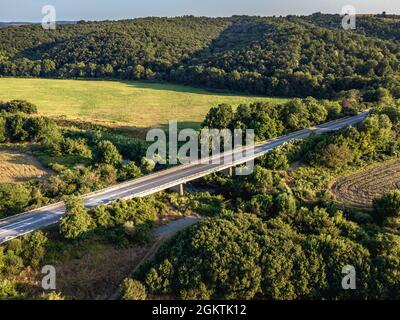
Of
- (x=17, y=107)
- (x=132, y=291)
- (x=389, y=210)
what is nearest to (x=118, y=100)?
(x=17, y=107)

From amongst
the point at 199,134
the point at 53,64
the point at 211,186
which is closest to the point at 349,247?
the point at 211,186

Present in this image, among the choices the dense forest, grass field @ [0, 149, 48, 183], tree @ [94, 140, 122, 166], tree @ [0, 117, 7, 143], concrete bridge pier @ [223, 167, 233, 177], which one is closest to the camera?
grass field @ [0, 149, 48, 183]

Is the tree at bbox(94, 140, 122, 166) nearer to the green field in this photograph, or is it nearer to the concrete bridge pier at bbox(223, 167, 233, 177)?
the concrete bridge pier at bbox(223, 167, 233, 177)

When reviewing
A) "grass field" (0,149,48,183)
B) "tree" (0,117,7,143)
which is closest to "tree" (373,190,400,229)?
"grass field" (0,149,48,183)

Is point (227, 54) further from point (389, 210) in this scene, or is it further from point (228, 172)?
point (389, 210)

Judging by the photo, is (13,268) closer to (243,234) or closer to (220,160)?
(243,234)

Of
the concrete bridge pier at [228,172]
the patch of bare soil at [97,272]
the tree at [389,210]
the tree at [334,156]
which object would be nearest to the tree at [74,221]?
the patch of bare soil at [97,272]
